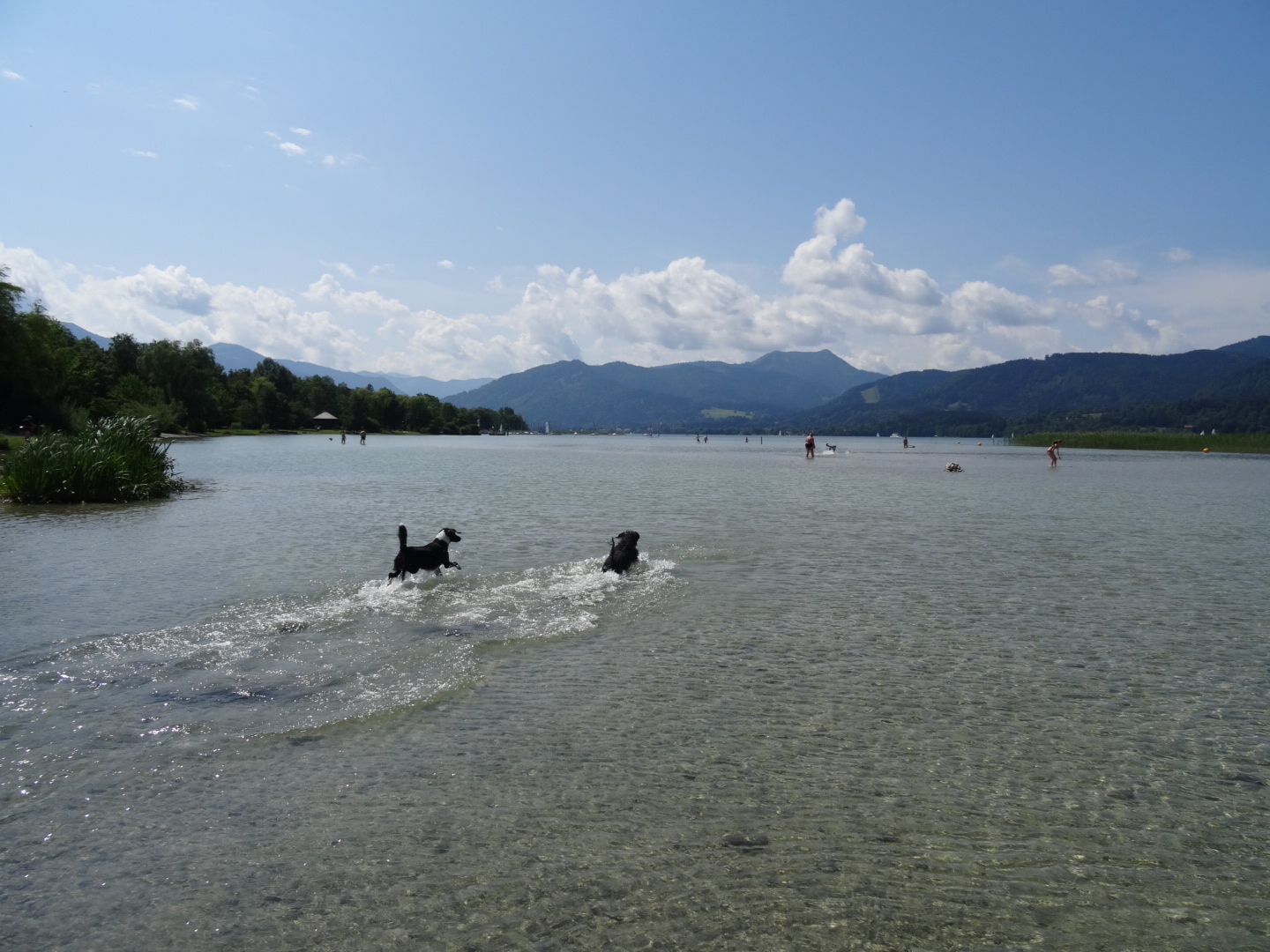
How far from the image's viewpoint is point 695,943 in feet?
13.5

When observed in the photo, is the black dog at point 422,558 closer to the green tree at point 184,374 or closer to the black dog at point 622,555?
the black dog at point 622,555

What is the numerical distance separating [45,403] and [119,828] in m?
68.3

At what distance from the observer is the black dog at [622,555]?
575 inches

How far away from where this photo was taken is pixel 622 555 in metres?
14.7

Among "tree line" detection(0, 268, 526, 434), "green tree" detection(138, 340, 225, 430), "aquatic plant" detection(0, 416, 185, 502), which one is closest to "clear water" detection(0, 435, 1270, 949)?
"aquatic plant" detection(0, 416, 185, 502)

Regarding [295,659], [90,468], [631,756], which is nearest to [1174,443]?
[90,468]

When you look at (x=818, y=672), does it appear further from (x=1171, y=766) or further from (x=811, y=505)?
(x=811, y=505)

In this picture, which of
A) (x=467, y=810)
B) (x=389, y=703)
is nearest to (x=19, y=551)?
(x=389, y=703)

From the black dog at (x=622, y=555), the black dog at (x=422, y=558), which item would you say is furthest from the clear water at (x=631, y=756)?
the black dog at (x=422, y=558)

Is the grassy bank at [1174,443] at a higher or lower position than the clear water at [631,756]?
higher

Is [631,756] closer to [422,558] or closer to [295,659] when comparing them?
[295,659]

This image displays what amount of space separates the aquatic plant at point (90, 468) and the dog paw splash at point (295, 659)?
18.7 meters

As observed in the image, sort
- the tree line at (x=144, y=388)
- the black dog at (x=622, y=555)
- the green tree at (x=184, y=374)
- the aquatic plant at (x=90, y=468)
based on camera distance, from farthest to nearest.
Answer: the green tree at (x=184, y=374) < the tree line at (x=144, y=388) < the aquatic plant at (x=90, y=468) < the black dog at (x=622, y=555)

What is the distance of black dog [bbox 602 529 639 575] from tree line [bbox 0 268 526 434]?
25.3m
